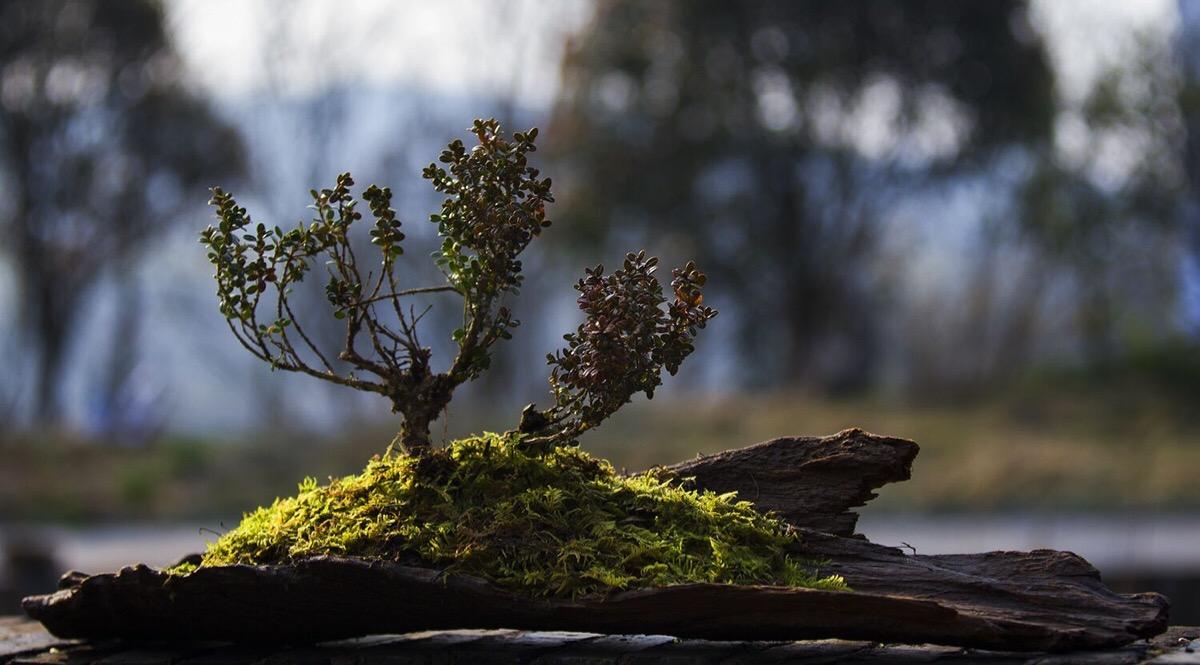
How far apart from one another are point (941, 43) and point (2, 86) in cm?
1415

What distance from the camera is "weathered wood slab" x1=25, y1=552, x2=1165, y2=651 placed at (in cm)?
250

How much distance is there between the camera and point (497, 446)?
118 inches

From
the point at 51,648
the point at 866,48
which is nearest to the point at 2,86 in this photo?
the point at 866,48

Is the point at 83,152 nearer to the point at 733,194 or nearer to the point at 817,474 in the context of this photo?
the point at 733,194

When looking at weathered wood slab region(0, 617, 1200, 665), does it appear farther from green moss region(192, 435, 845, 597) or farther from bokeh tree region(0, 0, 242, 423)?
bokeh tree region(0, 0, 242, 423)

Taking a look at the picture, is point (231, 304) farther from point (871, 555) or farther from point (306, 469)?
point (306, 469)

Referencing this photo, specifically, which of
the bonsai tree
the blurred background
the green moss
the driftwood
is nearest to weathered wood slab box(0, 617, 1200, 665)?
the driftwood

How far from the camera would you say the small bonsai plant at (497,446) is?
2707mm

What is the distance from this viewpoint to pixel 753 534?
111 inches

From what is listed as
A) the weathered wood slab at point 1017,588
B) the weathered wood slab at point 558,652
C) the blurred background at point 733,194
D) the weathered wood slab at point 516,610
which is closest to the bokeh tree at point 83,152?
the blurred background at point 733,194

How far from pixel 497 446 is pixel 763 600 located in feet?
2.63

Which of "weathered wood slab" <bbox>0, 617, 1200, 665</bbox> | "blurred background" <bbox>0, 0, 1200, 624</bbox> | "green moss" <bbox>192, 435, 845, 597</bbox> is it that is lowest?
"weathered wood slab" <bbox>0, 617, 1200, 665</bbox>

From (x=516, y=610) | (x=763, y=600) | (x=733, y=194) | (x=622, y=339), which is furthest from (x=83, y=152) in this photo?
(x=763, y=600)

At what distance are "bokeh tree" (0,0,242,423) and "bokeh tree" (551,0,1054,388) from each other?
6.58 metres
